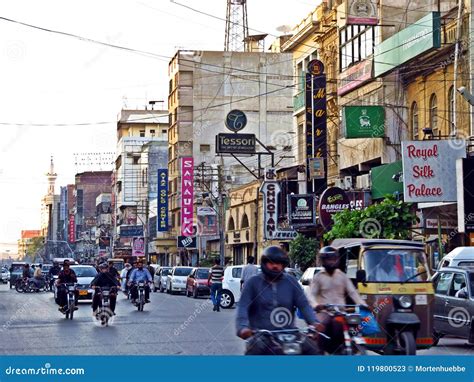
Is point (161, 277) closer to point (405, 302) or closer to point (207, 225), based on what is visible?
point (207, 225)

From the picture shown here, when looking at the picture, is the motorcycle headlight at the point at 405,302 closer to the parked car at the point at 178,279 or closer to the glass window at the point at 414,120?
the glass window at the point at 414,120

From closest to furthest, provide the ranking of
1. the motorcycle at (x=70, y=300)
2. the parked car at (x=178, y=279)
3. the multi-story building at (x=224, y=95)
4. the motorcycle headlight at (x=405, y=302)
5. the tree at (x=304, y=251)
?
the motorcycle headlight at (x=405, y=302)
the motorcycle at (x=70, y=300)
the tree at (x=304, y=251)
the parked car at (x=178, y=279)
the multi-story building at (x=224, y=95)

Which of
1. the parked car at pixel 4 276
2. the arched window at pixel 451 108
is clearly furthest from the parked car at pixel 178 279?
the parked car at pixel 4 276

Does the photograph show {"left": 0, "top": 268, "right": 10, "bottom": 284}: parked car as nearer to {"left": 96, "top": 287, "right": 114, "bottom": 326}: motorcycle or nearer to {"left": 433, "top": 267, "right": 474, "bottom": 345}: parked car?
{"left": 96, "top": 287, "right": 114, "bottom": 326}: motorcycle

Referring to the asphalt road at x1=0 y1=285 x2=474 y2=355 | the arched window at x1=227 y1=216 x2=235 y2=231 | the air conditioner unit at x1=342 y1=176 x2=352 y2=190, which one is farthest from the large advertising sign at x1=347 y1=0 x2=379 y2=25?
the arched window at x1=227 y1=216 x2=235 y2=231

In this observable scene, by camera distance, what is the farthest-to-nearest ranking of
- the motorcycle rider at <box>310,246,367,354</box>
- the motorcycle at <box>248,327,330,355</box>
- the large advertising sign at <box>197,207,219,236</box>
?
the large advertising sign at <box>197,207,219,236</box> < the motorcycle rider at <box>310,246,367,354</box> < the motorcycle at <box>248,327,330,355</box>

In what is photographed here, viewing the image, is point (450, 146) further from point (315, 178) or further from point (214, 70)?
point (214, 70)

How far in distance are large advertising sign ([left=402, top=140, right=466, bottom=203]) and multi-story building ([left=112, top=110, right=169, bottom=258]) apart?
81.2 metres

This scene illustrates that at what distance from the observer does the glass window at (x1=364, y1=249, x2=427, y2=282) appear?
59.8ft

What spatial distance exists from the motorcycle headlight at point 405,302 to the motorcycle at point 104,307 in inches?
480

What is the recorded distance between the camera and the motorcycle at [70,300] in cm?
3025

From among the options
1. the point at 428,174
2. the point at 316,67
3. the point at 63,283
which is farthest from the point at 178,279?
the point at 63,283
